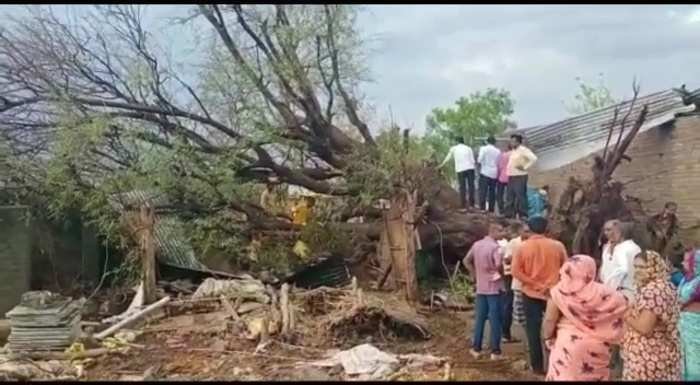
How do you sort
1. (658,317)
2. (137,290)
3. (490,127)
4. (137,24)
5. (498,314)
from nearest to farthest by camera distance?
(658,317) → (498,314) → (137,290) → (137,24) → (490,127)

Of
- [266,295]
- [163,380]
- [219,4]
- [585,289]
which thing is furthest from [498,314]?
[219,4]

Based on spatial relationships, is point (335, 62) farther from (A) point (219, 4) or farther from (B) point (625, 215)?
(B) point (625, 215)

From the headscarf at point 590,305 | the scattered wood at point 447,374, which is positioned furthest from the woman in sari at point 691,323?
the scattered wood at point 447,374

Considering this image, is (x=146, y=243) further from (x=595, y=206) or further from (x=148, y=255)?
(x=595, y=206)

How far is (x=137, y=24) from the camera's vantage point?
1315 cm

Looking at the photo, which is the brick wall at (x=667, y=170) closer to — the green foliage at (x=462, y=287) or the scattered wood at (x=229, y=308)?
the green foliage at (x=462, y=287)

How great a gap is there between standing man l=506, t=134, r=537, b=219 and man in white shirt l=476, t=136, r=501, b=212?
0.55 m

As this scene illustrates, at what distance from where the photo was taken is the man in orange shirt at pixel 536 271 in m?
6.99

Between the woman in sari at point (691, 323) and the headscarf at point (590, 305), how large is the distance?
0.77 m

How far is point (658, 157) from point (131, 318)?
968 cm

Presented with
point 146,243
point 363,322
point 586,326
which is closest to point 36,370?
point 363,322

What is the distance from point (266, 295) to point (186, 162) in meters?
3.07

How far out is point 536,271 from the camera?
6.99 meters

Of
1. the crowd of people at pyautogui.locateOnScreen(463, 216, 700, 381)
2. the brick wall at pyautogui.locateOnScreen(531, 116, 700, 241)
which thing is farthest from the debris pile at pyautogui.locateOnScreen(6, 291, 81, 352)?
the brick wall at pyautogui.locateOnScreen(531, 116, 700, 241)
